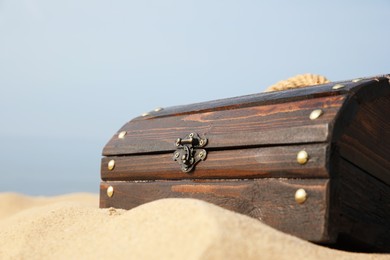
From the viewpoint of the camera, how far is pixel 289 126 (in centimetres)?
193

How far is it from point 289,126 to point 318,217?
36cm

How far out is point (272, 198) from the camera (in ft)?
6.20

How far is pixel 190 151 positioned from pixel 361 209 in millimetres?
721

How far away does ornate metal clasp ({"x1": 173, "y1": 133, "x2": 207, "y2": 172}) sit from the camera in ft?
7.22

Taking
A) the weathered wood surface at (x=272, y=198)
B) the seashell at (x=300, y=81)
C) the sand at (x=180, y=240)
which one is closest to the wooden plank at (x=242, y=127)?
the weathered wood surface at (x=272, y=198)

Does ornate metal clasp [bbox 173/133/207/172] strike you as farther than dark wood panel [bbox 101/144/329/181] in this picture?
Yes

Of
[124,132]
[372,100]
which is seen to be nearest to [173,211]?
[372,100]

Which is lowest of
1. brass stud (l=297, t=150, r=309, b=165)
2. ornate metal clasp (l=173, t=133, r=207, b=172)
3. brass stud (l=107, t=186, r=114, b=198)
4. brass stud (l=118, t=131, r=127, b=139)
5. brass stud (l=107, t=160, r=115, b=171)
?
brass stud (l=107, t=186, r=114, b=198)

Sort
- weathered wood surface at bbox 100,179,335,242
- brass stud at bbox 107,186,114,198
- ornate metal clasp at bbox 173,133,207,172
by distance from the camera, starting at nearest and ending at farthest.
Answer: weathered wood surface at bbox 100,179,335,242
ornate metal clasp at bbox 173,133,207,172
brass stud at bbox 107,186,114,198

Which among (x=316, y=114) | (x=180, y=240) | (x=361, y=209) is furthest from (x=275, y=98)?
(x=180, y=240)

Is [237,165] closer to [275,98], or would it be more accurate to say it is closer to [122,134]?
[275,98]

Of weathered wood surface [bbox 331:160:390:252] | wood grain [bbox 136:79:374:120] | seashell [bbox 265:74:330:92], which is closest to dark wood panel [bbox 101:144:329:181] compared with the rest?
weathered wood surface [bbox 331:160:390:252]

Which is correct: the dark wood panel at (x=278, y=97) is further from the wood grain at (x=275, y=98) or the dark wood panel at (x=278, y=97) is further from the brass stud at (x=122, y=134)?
the brass stud at (x=122, y=134)

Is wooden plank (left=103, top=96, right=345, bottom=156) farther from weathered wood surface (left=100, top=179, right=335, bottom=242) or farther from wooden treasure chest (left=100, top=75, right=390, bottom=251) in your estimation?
weathered wood surface (left=100, top=179, right=335, bottom=242)
